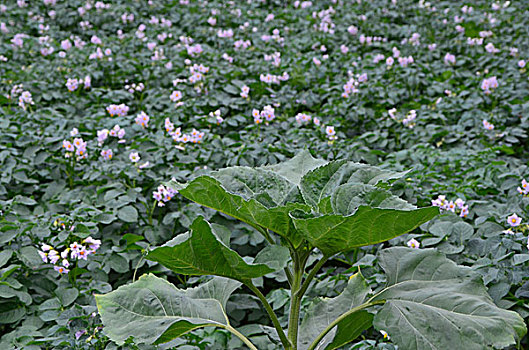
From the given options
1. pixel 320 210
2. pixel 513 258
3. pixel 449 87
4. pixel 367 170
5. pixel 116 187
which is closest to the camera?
pixel 320 210

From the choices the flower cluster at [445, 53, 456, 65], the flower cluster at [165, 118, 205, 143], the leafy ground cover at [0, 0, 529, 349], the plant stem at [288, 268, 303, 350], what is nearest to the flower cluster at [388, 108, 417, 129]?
the leafy ground cover at [0, 0, 529, 349]

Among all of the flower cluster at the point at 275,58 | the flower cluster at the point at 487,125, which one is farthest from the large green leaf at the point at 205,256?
the flower cluster at the point at 275,58

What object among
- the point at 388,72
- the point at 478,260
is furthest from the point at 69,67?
the point at 478,260

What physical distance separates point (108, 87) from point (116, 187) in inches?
91.2

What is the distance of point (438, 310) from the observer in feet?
3.92

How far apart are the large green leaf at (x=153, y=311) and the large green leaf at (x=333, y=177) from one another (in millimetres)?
392

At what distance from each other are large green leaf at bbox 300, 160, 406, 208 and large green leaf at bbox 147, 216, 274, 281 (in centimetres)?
28

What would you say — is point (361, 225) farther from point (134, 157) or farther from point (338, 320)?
point (134, 157)

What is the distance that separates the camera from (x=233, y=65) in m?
5.23

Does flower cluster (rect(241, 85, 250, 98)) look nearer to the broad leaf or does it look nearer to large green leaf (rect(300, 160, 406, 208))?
the broad leaf

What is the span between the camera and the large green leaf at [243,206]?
1.20 metres

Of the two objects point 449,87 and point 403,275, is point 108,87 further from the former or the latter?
point 403,275

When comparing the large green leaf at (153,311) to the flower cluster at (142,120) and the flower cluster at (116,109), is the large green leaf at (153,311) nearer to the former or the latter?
the flower cluster at (142,120)

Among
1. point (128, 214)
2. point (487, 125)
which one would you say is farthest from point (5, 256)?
point (487, 125)
